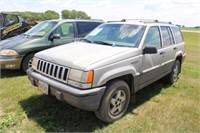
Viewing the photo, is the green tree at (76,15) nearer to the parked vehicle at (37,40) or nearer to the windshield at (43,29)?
the parked vehicle at (37,40)

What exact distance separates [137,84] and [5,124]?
8.24ft

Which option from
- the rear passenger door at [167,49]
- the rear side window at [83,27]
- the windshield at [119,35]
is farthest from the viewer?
the rear side window at [83,27]

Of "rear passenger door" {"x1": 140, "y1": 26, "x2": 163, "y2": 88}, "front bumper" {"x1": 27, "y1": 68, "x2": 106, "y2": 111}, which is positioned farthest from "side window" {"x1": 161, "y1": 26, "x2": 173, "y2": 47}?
"front bumper" {"x1": 27, "y1": 68, "x2": 106, "y2": 111}

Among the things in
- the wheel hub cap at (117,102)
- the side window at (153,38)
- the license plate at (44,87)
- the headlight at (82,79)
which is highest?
the side window at (153,38)

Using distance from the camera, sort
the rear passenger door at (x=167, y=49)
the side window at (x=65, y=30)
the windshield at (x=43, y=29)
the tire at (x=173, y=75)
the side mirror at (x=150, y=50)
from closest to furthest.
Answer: the side mirror at (x=150, y=50)
the rear passenger door at (x=167, y=49)
the tire at (x=173, y=75)
the windshield at (x=43, y=29)
the side window at (x=65, y=30)

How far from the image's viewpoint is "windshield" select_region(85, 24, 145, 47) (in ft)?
14.1

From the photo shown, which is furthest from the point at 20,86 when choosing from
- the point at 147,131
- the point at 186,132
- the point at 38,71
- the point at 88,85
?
the point at 186,132

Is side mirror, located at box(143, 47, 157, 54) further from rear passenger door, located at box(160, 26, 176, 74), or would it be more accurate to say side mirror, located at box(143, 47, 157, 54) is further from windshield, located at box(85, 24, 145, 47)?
rear passenger door, located at box(160, 26, 176, 74)

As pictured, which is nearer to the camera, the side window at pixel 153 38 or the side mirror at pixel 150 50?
the side mirror at pixel 150 50

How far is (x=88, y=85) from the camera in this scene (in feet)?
10.7

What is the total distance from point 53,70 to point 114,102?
1201mm

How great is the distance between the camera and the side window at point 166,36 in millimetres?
5312

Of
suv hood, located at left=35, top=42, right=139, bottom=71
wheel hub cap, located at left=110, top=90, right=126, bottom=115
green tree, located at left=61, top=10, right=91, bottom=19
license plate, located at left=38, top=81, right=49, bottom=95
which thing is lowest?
wheel hub cap, located at left=110, top=90, right=126, bottom=115

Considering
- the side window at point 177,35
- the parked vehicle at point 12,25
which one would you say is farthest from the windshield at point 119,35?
the parked vehicle at point 12,25
